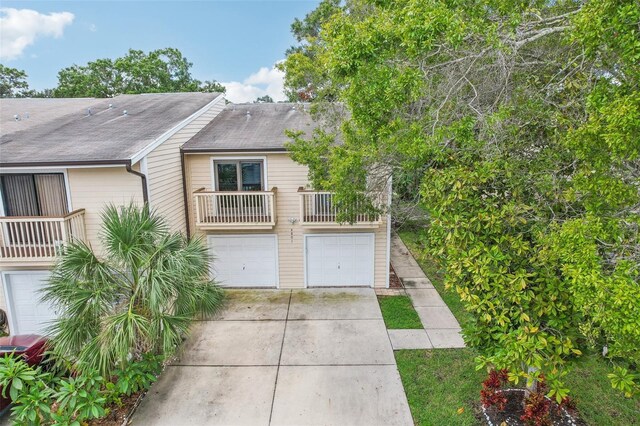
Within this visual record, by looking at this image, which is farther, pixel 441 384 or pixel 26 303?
pixel 26 303

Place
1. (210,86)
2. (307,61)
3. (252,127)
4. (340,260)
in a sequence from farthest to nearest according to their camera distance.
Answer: (210,86) → (307,61) → (252,127) → (340,260)

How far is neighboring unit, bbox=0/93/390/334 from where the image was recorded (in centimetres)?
850

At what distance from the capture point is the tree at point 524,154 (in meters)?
3.44

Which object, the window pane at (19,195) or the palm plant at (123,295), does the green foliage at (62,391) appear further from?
the window pane at (19,195)

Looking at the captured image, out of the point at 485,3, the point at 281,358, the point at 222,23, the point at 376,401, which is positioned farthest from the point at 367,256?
the point at 222,23

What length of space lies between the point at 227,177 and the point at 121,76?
22009 mm

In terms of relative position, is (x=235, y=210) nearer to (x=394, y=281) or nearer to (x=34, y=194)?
(x=34, y=194)

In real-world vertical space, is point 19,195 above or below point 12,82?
below

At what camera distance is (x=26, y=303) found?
361 inches

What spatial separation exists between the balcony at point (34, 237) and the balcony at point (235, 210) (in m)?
3.09

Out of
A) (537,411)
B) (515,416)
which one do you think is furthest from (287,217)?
(537,411)

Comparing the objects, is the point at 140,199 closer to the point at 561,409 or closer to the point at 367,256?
the point at 367,256

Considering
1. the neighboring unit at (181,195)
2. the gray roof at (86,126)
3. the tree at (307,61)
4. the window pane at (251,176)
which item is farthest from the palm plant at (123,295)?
the tree at (307,61)

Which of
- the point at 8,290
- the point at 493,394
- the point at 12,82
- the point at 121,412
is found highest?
the point at 12,82
